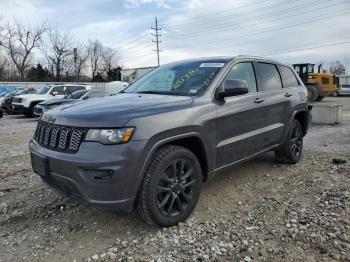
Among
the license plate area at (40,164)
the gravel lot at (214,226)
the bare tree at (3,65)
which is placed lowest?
the gravel lot at (214,226)

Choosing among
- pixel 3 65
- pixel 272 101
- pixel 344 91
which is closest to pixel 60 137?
pixel 272 101

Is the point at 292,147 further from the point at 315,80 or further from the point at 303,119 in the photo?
the point at 315,80

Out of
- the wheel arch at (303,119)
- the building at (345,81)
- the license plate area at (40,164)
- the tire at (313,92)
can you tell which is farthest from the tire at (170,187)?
the building at (345,81)

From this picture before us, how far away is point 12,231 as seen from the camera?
3586mm

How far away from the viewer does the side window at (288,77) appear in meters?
5.58

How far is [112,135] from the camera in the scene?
9.84 feet

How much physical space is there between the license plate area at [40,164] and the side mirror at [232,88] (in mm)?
1994

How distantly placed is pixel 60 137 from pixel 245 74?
8.48 feet

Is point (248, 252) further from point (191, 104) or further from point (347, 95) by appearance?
point (347, 95)

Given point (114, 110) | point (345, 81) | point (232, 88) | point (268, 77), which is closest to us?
point (114, 110)

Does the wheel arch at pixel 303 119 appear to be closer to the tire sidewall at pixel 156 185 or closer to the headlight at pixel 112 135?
the tire sidewall at pixel 156 185

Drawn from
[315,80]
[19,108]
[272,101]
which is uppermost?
[315,80]

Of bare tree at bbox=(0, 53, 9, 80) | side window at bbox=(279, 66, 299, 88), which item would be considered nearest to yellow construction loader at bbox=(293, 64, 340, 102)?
side window at bbox=(279, 66, 299, 88)

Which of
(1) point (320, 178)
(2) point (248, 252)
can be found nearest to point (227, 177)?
(1) point (320, 178)
